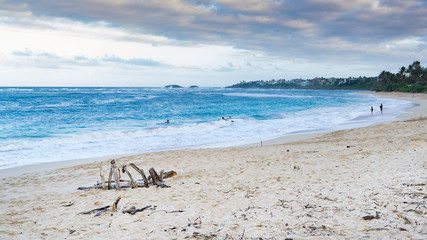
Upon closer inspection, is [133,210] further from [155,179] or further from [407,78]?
[407,78]

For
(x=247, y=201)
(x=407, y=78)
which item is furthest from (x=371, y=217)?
→ (x=407, y=78)

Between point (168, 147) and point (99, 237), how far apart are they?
13.2 metres

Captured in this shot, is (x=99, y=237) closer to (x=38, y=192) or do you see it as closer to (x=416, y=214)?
(x=38, y=192)

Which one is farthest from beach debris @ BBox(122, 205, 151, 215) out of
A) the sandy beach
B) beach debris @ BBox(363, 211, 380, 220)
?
beach debris @ BBox(363, 211, 380, 220)

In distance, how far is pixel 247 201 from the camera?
23.2 feet

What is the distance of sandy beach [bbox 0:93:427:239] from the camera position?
212 inches

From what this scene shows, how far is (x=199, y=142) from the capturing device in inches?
803

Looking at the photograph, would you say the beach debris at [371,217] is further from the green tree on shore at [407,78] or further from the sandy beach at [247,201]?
the green tree on shore at [407,78]

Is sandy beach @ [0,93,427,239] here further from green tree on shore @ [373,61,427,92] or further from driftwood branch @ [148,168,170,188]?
green tree on shore @ [373,61,427,92]

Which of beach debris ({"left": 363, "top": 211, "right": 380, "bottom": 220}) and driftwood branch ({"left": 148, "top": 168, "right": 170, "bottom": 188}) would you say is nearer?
beach debris ({"left": 363, "top": 211, "right": 380, "bottom": 220})

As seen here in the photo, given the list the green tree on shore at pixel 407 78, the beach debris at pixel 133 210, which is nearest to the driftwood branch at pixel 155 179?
the beach debris at pixel 133 210

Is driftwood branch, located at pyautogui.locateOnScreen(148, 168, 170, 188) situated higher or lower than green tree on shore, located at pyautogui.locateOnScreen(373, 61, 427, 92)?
lower

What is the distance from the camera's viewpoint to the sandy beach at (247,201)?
17.7ft

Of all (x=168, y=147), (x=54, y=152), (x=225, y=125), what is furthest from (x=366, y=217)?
(x=225, y=125)
